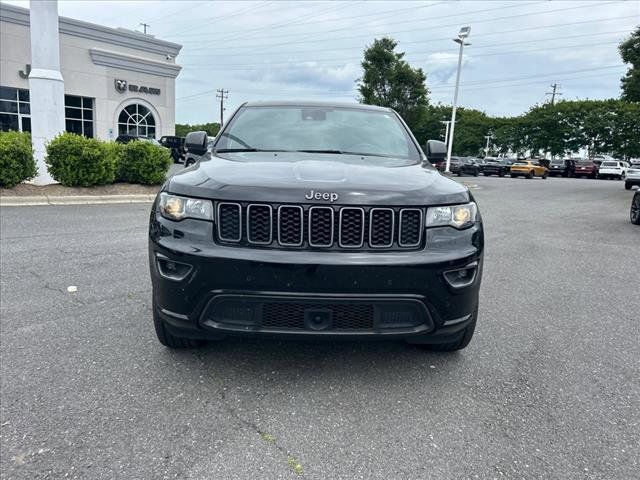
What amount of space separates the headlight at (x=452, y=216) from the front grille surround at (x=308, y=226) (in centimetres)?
17

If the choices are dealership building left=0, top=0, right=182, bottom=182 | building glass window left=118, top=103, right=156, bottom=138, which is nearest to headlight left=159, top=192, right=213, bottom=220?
dealership building left=0, top=0, right=182, bottom=182

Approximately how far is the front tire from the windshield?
134 centimetres

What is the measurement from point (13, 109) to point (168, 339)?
28834mm

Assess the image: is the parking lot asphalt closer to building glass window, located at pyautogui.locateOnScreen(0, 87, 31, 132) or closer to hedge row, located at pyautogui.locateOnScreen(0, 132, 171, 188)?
hedge row, located at pyautogui.locateOnScreen(0, 132, 171, 188)

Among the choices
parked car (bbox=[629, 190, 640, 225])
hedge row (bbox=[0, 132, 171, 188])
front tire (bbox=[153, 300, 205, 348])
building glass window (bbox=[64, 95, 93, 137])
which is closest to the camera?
front tire (bbox=[153, 300, 205, 348])

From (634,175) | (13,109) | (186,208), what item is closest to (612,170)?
(634,175)

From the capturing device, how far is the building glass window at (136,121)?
1199 inches

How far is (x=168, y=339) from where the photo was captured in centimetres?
301

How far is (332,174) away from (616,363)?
7.61 feet

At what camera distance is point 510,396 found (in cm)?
279

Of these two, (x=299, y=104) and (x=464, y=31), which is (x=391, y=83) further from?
(x=299, y=104)

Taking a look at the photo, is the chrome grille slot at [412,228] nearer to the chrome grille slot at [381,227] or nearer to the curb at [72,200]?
the chrome grille slot at [381,227]

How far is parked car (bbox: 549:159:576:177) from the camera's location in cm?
4153

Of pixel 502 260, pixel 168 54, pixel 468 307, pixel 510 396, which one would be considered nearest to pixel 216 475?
pixel 468 307
